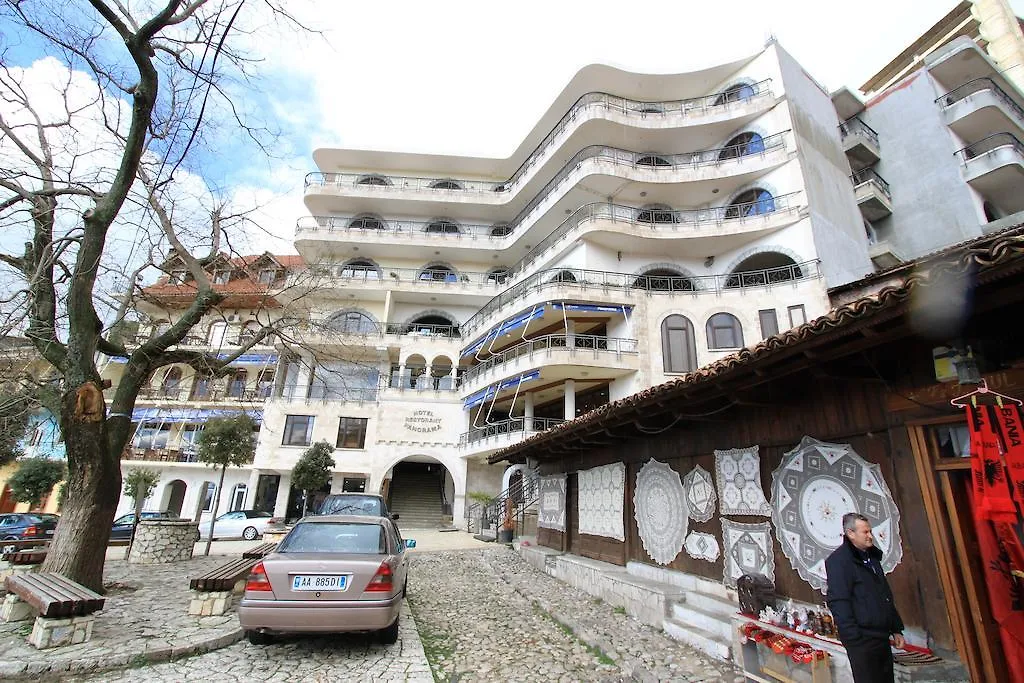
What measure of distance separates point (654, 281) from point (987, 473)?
2084 centimetres

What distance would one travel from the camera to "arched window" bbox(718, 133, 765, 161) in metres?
21.8

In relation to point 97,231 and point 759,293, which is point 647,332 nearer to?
point 759,293

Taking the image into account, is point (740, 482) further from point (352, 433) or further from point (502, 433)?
point (352, 433)

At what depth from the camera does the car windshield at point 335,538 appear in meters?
5.38

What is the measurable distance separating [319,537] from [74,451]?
170 inches

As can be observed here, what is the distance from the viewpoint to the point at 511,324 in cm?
2302

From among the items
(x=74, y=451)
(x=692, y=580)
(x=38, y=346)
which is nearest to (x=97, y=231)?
(x=38, y=346)

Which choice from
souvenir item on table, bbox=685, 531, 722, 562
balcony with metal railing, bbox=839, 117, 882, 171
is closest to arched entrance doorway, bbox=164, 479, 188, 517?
souvenir item on table, bbox=685, 531, 722, 562

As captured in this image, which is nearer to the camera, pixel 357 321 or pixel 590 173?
pixel 590 173

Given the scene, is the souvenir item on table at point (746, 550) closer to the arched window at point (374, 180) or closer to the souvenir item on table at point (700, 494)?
the souvenir item on table at point (700, 494)

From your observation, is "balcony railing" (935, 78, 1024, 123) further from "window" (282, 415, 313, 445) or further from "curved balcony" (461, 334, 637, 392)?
"window" (282, 415, 313, 445)

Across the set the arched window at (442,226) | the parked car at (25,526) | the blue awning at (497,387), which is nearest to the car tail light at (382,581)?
the blue awning at (497,387)

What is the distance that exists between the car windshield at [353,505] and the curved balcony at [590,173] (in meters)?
18.3

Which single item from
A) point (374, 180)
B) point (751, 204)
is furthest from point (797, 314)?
point (374, 180)
